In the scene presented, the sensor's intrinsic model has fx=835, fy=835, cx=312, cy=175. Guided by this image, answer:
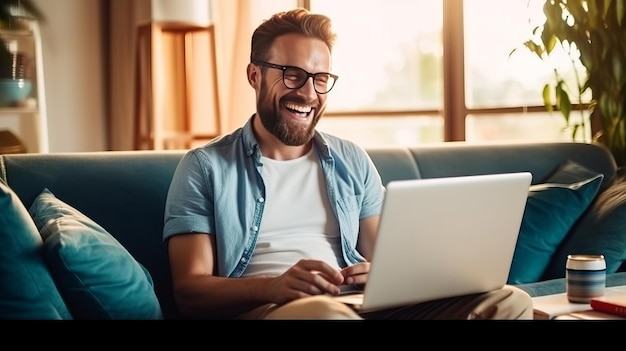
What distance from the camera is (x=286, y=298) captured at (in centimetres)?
150

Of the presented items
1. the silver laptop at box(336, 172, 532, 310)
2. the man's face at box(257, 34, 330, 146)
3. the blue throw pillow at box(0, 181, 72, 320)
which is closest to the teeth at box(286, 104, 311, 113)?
the man's face at box(257, 34, 330, 146)

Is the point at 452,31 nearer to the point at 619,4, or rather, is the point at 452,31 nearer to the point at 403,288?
the point at 619,4

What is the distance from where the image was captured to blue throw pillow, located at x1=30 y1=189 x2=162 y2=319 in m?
1.40

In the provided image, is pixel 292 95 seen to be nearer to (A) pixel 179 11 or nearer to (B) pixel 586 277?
(B) pixel 586 277

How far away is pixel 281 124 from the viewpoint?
1.94 meters

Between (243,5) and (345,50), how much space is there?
629mm

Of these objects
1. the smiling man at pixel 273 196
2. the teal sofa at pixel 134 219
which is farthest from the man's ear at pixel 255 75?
the teal sofa at pixel 134 219

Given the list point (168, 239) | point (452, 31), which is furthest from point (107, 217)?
point (452, 31)

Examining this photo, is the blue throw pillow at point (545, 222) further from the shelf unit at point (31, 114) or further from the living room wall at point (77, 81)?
the living room wall at point (77, 81)

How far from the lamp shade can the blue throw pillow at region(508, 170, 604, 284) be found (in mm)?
2445

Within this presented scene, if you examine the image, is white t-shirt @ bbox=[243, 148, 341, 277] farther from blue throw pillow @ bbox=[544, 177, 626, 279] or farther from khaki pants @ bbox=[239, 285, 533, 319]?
blue throw pillow @ bbox=[544, 177, 626, 279]

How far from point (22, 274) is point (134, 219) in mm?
641

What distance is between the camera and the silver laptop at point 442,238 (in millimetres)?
1300

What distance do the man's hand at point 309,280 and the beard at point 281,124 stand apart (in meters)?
0.51
